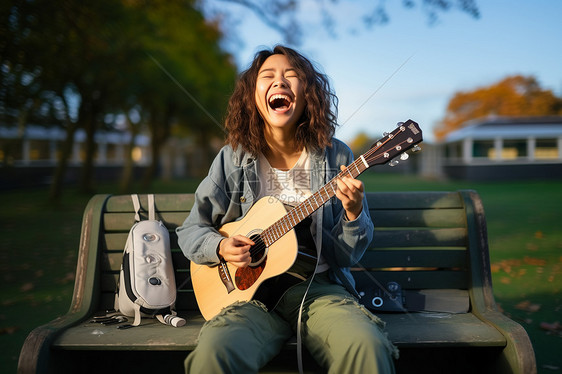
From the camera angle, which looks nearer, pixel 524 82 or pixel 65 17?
pixel 65 17

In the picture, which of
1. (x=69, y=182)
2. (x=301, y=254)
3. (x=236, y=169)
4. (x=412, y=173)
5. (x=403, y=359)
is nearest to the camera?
(x=301, y=254)

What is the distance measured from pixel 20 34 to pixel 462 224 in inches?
338

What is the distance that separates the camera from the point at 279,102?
9.15 ft

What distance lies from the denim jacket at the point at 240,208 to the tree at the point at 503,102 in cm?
5804

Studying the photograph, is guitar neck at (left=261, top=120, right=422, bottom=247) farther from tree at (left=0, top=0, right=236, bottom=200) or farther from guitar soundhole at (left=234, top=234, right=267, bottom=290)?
tree at (left=0, top=0, right=236, bottom=200)

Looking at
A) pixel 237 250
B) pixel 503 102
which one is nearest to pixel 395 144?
pixel 237 250

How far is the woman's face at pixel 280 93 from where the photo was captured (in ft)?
8.94

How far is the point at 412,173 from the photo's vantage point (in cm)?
5550

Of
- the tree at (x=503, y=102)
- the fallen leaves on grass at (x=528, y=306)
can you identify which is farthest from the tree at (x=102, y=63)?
the tree at (x=503, y=102)

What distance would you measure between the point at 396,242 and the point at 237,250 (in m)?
1.16

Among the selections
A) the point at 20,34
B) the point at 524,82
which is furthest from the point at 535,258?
the point at 524,82

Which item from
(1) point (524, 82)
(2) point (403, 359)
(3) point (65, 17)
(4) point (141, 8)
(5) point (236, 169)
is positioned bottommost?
(2) point (403, 359)

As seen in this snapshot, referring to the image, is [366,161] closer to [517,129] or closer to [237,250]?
[237,250]

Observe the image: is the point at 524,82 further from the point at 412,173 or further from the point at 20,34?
the point at 20,34
